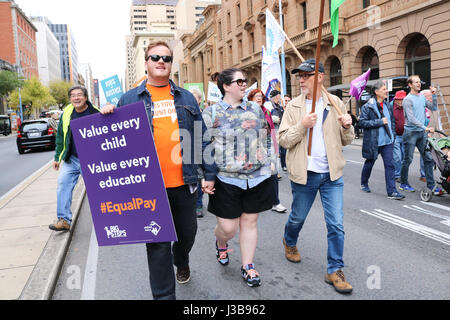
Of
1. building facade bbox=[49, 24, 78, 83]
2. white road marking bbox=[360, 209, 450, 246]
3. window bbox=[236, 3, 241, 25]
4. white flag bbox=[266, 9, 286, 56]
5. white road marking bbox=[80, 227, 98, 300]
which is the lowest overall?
white road marking bbox=[80, 227, 98, 300]

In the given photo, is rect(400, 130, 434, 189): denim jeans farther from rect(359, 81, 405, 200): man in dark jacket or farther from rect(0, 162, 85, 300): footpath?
rect(0, 162, 85, 300): footpath

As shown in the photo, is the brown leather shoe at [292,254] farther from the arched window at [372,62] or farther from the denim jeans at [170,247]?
the arched window at [372,62]

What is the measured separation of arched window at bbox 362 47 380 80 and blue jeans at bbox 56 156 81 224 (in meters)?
20.8

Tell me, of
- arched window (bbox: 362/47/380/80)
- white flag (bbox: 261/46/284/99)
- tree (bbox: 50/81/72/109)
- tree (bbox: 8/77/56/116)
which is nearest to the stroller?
white flag (bbox: 261/46/284/99)

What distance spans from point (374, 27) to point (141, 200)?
2167 centimetres

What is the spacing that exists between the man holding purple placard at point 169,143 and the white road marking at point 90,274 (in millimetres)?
875

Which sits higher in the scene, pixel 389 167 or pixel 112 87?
pixel 112 87

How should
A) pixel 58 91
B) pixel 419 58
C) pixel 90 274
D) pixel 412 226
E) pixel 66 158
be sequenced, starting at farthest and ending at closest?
pixel 58 91 → pixel 419 58 → pixel 66 158 → pixel 412 226 → pixel 90 274

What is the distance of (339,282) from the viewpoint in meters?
3.31

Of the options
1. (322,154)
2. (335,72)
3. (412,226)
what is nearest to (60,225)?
(322,154)

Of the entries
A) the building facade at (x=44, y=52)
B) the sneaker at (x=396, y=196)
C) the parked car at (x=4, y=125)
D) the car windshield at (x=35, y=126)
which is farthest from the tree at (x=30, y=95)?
the sneaker at (x=396, y=196)

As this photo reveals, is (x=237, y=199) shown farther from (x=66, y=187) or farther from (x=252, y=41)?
(x=252, y=41)

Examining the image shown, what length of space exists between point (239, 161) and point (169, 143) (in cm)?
70

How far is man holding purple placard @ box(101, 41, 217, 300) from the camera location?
2.94 metres
